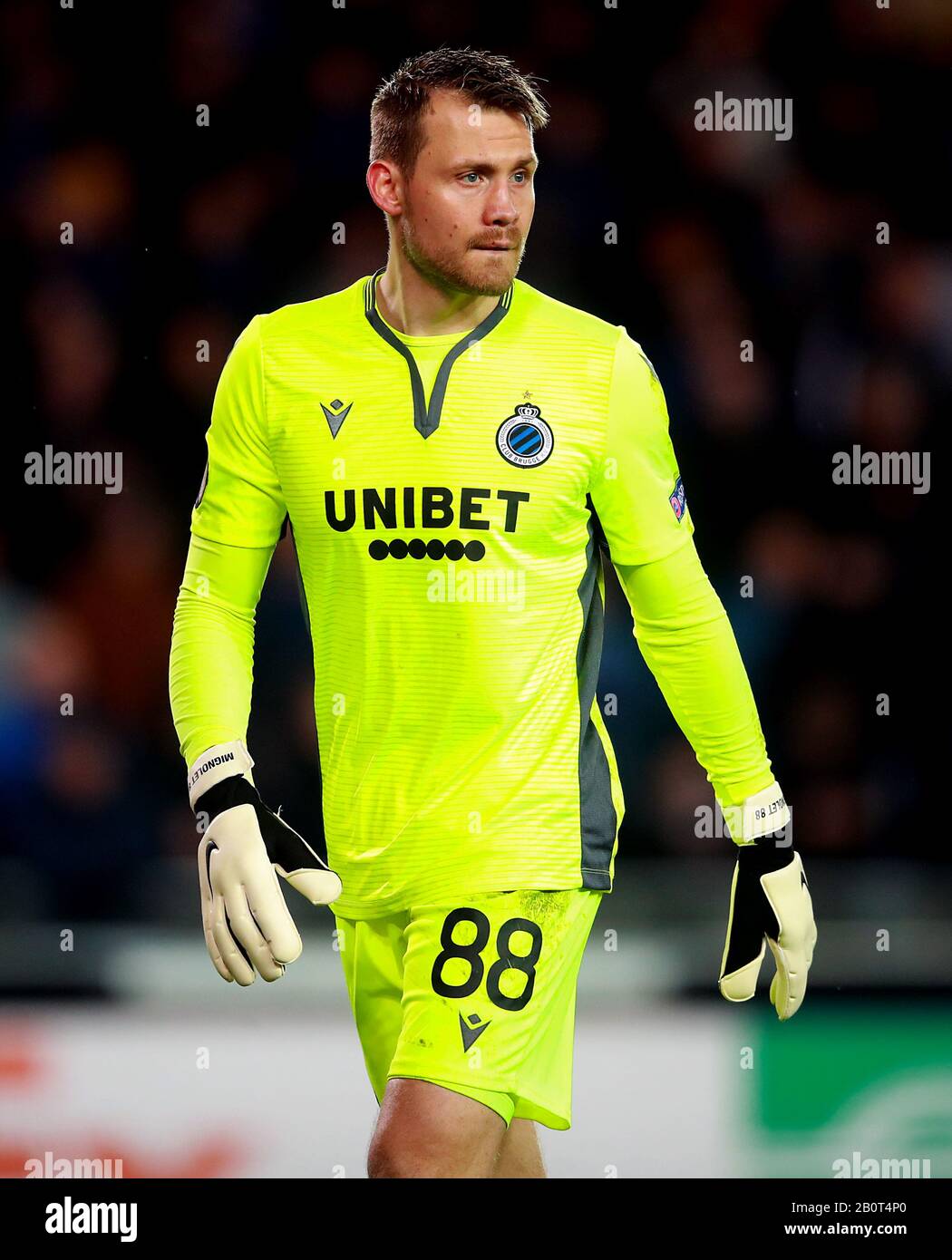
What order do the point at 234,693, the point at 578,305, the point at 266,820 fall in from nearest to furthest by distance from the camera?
the point at 266,820
the point at 234,693
the point at 578,305

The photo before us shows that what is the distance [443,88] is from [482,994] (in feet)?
5.11

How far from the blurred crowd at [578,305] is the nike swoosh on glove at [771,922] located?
1932 millimetres

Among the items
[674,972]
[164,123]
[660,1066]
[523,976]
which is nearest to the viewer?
[523,976]

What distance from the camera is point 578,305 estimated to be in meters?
5.29

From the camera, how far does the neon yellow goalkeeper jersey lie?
3.12 m

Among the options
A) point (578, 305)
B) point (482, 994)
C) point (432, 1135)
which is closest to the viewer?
point (432, 1135)

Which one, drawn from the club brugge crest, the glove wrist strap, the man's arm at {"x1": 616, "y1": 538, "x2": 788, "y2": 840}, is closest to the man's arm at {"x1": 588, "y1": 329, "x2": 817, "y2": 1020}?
the man's arm at {"x1": 616, "y1": 538, "x2": 788, "y2": 840}

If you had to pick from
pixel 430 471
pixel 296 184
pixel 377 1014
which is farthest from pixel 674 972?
pixel 296 184

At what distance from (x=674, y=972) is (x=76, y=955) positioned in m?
1.60

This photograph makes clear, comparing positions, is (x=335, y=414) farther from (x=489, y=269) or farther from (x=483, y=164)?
(x=483, y=164)

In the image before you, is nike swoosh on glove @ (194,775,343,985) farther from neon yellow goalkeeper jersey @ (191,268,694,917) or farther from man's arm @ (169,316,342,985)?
neon yellow goalkeeper jersey @ (191,268,694,917)

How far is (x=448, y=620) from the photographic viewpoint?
313 cm

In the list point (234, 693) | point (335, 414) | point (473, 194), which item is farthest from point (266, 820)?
point (473, 194)

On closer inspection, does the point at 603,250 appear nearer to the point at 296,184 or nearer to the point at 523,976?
the point at 296,184
